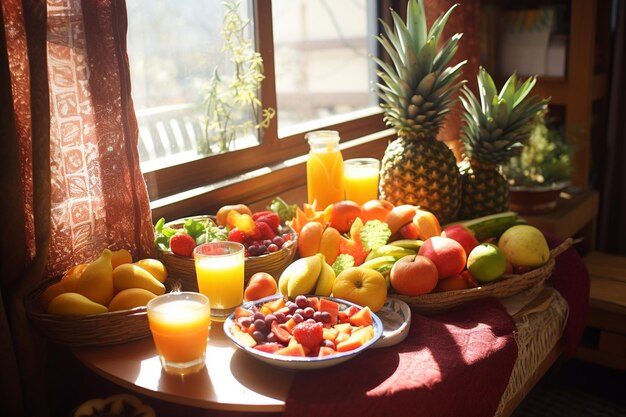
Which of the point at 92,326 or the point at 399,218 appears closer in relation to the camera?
the point at 92,326

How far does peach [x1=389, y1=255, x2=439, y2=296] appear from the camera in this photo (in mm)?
1543

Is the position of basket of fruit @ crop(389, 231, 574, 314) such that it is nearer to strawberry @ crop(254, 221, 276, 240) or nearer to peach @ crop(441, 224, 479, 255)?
peach @ crop(441, 224, 479, 255)

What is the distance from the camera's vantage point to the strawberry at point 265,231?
5.58 feet

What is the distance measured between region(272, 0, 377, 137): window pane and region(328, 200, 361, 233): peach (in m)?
0.71

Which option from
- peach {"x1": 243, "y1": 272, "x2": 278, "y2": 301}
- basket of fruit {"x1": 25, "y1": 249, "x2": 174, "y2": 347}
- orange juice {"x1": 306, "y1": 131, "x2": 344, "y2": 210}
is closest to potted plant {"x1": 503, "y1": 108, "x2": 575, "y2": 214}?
orange juice {"x1": 306, "y1": 131, "x2": 344, "y2": 210}

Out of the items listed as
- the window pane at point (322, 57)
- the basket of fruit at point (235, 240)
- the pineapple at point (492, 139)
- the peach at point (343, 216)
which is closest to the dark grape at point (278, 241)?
the basket of fruit at point (235, 240)

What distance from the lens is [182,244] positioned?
1.62 m

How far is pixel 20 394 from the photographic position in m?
1.41

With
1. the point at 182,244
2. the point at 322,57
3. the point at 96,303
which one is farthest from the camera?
the point at 322,57

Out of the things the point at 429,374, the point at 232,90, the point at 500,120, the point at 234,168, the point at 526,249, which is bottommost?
the point at 429,374

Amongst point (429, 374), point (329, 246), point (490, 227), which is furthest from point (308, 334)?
point (490, 227)

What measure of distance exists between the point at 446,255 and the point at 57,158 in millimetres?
916

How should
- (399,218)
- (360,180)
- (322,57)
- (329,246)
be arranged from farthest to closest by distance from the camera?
1. (322,57)
2. (360,180)
3. (399,218)
4. (329,246)

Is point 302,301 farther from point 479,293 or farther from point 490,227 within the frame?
point 490,227
